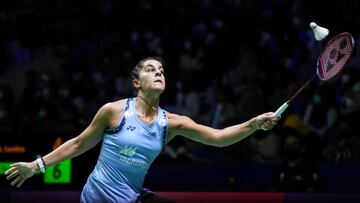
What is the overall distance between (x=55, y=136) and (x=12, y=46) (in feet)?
22.7

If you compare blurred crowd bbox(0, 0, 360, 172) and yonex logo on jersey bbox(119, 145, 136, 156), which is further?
blurred crowd bbox(0, 0, 360, 172)

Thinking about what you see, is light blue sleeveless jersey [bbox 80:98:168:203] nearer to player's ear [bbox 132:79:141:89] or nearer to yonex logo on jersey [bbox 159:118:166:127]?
yonex logo on jersey [bbox 159:118:166:127]

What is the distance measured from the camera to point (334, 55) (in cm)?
556

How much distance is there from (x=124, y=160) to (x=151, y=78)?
635 millimetres

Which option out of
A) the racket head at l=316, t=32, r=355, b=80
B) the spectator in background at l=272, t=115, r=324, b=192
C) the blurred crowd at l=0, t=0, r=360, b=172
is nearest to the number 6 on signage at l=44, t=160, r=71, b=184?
the blurred crowd at l=0, t=0, r=360, b=172

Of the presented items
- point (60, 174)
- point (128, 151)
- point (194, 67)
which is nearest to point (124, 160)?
point (128, 151)

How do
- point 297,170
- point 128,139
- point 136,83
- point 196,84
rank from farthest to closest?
point 196,84, point 297,170, point 136,83, point 128,139

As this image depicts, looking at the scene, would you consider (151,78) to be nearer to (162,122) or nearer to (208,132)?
(162,122)

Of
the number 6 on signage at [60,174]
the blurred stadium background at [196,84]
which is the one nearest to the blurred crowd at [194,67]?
the blurred stadium background at [196,84]

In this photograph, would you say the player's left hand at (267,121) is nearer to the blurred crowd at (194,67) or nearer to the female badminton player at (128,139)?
the female badminton player at (128,139)

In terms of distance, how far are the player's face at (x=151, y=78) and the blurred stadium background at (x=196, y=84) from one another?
1160mm

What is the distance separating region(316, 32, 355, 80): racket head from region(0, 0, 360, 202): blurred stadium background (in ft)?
4.23

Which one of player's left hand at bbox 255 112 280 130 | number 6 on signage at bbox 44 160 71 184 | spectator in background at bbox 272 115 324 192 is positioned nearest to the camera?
player's left hand at bbox 255 112 280 130

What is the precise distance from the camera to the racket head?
17.8 feet
